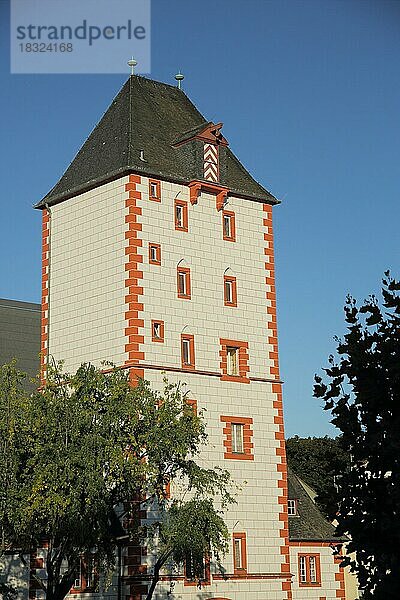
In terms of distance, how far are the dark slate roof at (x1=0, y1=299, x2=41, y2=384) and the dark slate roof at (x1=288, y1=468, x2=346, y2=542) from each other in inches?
610

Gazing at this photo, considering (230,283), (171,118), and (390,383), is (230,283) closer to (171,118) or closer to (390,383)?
(171,118)

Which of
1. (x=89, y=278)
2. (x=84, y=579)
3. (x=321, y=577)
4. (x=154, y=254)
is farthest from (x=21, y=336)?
(x=84, y=579)

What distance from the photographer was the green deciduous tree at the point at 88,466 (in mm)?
33844

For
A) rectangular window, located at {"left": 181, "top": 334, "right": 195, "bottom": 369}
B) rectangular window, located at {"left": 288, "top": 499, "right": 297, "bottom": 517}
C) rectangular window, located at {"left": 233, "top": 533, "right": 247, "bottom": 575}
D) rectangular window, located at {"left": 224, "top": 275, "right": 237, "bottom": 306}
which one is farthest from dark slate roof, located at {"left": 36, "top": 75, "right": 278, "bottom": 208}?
rectangular window, located at {"left": 288, "top": 499, "right": 297, "bottom": 517}

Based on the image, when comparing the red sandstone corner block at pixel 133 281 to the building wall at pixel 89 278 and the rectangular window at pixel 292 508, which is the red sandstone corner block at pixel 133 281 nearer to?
the building wall at pixel 89 278

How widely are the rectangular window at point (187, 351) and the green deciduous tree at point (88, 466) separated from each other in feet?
22.4

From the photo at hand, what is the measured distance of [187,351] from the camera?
46000 millimetres

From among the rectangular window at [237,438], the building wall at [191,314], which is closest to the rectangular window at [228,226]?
the building wall at [191,314]

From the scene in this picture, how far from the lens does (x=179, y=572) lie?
43.0 m

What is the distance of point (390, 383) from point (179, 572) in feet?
85.4

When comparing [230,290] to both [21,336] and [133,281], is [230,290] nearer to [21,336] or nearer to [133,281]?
[133,281]

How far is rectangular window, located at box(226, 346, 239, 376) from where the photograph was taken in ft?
156

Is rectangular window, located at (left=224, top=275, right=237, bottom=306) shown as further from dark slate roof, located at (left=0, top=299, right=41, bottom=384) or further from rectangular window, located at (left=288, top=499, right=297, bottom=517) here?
dark slate roof, located at (left=0, top=299, right=41, bottom=384)

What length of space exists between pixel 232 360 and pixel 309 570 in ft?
40.4
